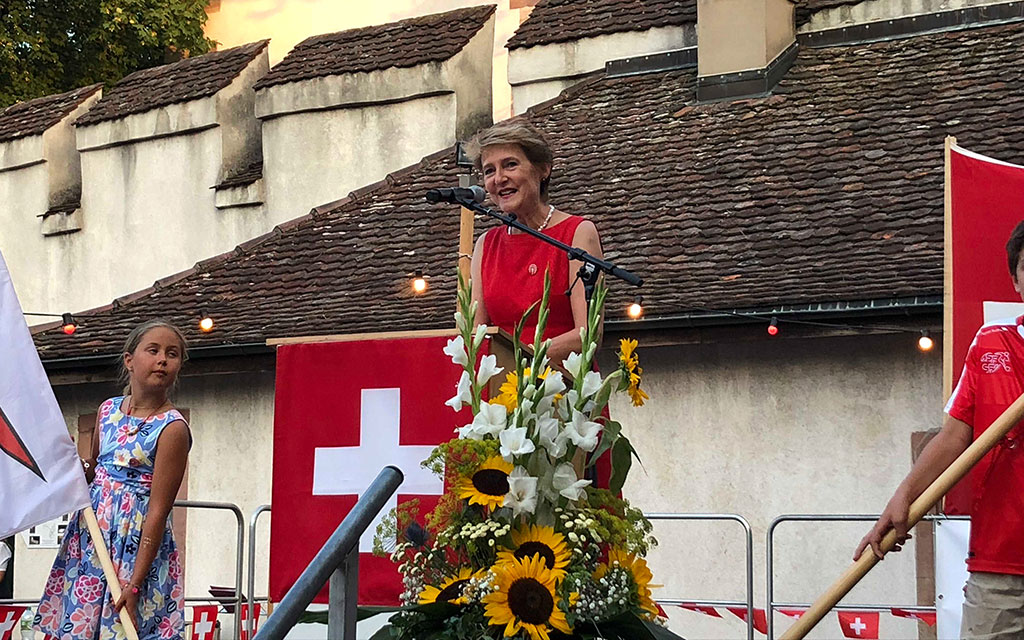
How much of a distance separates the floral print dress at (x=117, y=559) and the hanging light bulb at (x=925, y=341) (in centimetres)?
738

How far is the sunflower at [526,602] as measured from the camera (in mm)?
4258

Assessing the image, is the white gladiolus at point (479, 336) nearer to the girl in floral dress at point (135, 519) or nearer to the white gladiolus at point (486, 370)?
the white gladiolus at point (486, 370)

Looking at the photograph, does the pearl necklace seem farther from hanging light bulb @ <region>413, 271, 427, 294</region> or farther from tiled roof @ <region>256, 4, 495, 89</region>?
tiled roof @ <region>256, 4, 495, 89</region>

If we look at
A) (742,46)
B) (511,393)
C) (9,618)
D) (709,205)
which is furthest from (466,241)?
(742,46)

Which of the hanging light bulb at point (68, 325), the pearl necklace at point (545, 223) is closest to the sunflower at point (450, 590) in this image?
the pearl necklace at point (545, 223)

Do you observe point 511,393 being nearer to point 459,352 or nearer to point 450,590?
point 459,352

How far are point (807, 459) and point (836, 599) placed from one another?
883 centimetres

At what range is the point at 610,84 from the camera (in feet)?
58.6

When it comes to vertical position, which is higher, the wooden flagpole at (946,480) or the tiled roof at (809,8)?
the tiled roof at (809,8)

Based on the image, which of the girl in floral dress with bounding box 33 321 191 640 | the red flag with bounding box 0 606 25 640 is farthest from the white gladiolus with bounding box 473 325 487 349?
the red flag with bounding box 0 606 25 640

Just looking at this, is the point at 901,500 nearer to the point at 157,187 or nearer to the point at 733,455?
the point at 733,455

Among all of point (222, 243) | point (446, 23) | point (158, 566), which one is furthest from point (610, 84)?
point (158, 566)

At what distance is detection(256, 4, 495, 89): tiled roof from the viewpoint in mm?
18688

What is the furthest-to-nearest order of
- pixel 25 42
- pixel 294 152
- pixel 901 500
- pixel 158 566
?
pixel 25 42 < pixel 294 152 < pixel 158 566 < pixel 901 500
